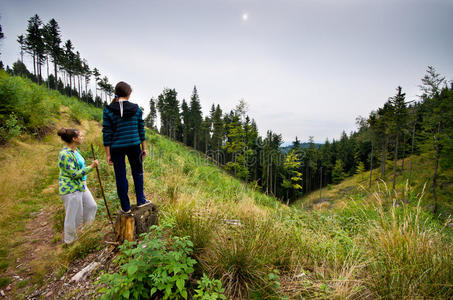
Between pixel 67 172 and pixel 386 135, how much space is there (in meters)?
36.2

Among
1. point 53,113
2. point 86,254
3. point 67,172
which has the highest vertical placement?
point 53,113

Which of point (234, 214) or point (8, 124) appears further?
point (8, 124)

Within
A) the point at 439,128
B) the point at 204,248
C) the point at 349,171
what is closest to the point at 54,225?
the point at 204,248

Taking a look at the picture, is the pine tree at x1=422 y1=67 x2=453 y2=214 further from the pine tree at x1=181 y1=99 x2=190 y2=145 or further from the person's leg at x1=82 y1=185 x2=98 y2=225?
the pine tree at x1=181 y1=99 x2=190 y2=145

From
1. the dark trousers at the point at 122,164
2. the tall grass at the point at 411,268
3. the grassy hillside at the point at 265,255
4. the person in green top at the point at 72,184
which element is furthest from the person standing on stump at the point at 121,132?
the tall grass at the point at 411,268

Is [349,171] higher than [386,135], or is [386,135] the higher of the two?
[386,135]

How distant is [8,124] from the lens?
21.3 ft

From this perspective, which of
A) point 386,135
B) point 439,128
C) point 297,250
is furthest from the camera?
point 386,135

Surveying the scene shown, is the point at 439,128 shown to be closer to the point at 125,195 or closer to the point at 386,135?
the point at 386,135

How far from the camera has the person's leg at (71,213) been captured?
2.65 meters

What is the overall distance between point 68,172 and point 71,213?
688 millimetres

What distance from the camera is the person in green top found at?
267 cm

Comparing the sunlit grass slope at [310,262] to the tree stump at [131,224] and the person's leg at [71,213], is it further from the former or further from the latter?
the person's leg at [71,213]

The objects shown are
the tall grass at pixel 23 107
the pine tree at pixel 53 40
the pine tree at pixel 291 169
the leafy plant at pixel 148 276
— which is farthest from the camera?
the pine tree at pixel 53 40
